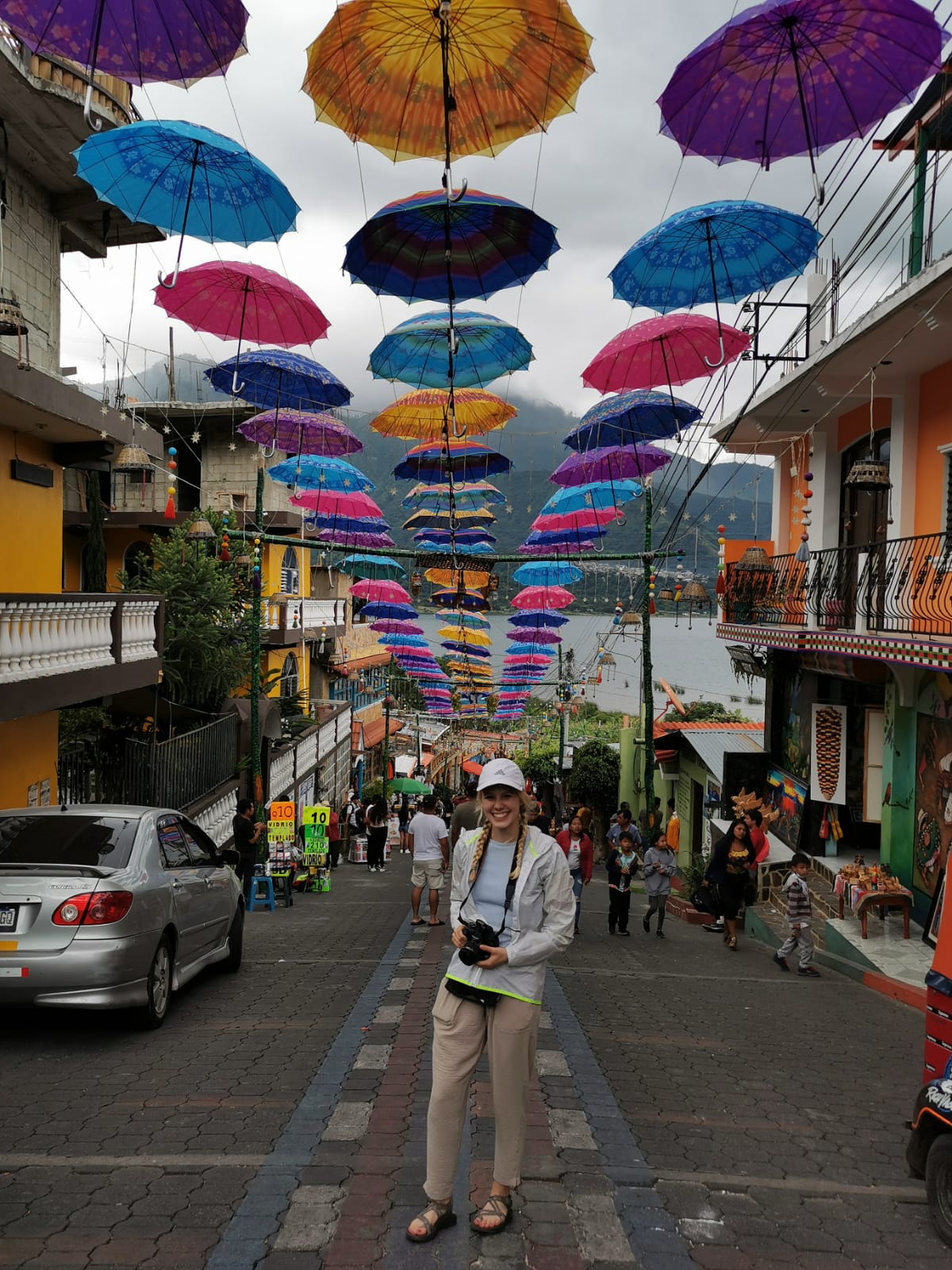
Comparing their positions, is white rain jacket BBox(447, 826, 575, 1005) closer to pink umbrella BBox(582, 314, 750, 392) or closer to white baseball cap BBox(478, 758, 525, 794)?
white baseball cap BBox(478, 758, 525, 794)

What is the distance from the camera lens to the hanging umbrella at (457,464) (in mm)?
20828

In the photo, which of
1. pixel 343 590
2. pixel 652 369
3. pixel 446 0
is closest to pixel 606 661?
pixel 343 590

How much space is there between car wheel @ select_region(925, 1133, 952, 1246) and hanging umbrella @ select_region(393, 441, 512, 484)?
16.9m

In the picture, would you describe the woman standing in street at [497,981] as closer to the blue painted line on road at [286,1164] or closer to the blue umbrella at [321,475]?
the blue painted line on road at [286,1164]

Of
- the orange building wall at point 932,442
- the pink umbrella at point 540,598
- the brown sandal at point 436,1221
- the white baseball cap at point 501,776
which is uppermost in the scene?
the orange building wall at point 932,442

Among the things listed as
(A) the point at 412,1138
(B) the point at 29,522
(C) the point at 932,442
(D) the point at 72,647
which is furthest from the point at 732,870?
(B) the point at 29,522

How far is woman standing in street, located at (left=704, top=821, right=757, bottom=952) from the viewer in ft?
42.3

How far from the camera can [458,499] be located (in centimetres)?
2320

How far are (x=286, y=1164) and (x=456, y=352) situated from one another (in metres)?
12.3

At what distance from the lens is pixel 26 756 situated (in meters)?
13.6

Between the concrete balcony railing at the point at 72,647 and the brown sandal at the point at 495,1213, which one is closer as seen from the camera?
the brown sandal at the point at 495,1213

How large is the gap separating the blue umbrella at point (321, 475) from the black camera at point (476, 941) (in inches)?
654

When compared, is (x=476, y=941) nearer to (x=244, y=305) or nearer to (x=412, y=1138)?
(x=412, y=1138)

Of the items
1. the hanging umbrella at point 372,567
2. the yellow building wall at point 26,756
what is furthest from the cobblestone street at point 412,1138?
the hanging umbrella at point 372,567
